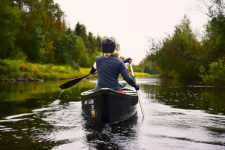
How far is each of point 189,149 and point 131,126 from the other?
1904mm

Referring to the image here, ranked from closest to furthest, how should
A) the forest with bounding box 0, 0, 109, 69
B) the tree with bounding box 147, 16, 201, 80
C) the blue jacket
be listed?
the blue jacket, the tree with bounding box 147, 16, 201, 80, the forest with bounding box 0, 0, 109, 69

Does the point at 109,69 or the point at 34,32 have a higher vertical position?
the point at 34,32

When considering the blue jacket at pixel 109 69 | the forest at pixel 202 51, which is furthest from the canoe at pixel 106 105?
the forest at pixel 202 51

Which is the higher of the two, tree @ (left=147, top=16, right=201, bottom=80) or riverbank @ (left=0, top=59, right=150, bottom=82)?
tree @ (left=147, top=16, right=201, bottom=80)

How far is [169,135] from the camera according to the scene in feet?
16.1

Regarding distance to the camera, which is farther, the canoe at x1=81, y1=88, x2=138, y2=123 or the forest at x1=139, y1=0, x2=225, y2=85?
the forest at x1=139, y1=0, x2=225, y2=85

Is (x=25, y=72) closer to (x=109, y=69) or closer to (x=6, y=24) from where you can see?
(x=6, y=24)

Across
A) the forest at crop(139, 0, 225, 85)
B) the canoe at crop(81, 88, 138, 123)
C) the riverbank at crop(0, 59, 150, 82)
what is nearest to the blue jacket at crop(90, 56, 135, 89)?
the canoe at crop(81, 88, 138, 123)

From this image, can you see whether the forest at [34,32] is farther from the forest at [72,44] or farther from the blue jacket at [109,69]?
the blue jacket at [109,69]

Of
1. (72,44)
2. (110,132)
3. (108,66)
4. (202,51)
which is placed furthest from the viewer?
(72,44)

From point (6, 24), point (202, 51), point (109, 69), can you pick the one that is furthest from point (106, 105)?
point (6, 24)

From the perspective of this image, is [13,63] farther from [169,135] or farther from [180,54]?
[169,135]

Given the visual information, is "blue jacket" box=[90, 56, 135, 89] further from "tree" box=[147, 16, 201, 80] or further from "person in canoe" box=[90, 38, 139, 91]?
"tree" box=[147, 16, 201, 80]

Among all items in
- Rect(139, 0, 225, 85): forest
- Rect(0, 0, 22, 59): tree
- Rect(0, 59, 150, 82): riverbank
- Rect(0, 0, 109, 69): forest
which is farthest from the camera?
Rect(0, 0, 109, 69): forest
